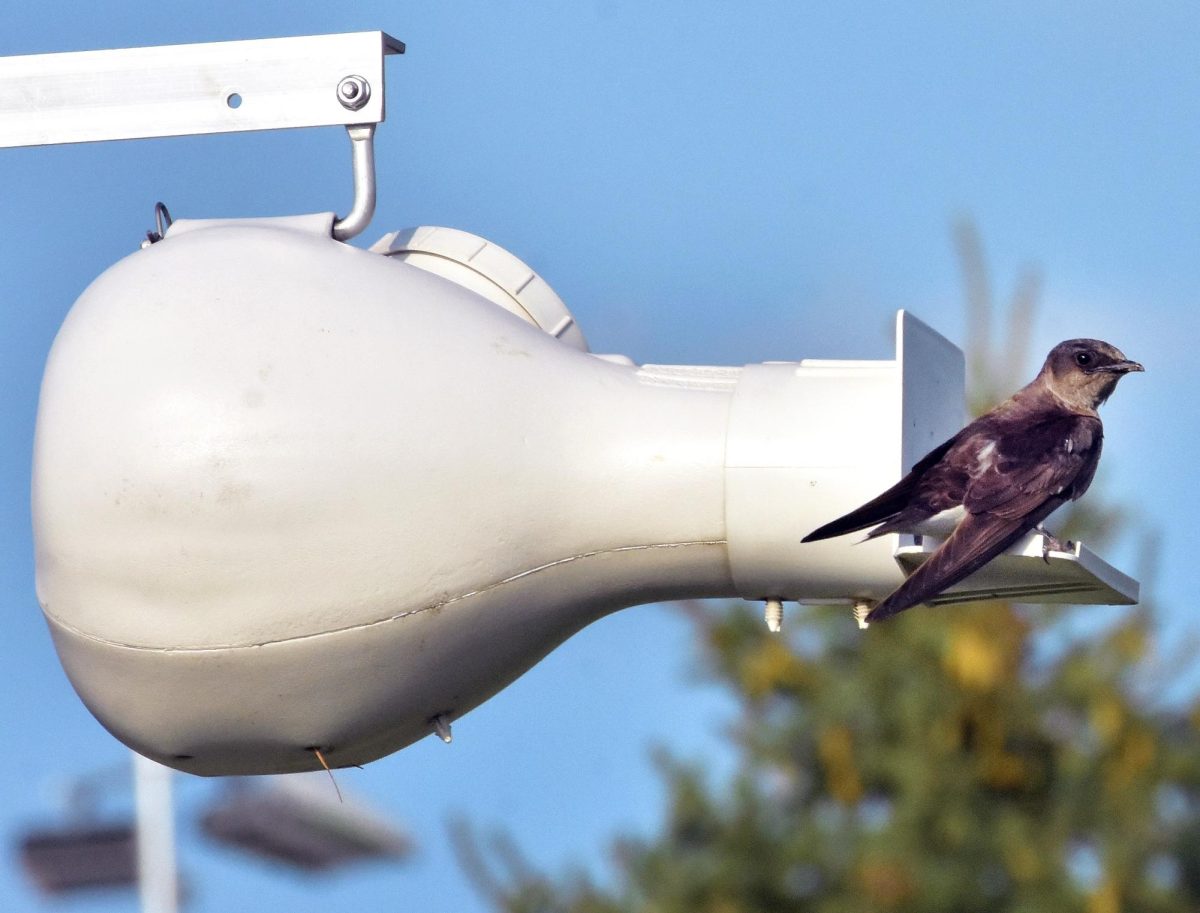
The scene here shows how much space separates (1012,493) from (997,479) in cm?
5

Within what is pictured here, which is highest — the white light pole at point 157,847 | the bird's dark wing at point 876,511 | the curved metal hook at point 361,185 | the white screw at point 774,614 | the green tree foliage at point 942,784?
the curved metal hook at point 361,185

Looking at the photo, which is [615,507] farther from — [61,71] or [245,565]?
[61,71]

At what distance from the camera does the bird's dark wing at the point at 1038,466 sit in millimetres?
3936

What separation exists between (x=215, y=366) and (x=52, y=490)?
1.01 feet

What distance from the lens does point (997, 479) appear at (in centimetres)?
404

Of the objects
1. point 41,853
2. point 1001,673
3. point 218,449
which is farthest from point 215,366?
point 41,853

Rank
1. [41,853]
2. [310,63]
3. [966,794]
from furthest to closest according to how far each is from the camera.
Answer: [41,853] < [966,794] < [310,63]

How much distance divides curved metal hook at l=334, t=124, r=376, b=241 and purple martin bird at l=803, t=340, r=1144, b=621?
34.5 inches

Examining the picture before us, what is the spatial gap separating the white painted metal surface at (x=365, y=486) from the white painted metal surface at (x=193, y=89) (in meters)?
0.22

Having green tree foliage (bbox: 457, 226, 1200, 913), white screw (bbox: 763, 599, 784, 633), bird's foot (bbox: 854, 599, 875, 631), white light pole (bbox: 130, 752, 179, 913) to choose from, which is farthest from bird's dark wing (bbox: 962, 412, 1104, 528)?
white light pole (bbox: 130, 752, 179, 913)

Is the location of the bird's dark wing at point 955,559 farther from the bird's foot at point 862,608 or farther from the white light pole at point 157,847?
the white light pole at point 157,847

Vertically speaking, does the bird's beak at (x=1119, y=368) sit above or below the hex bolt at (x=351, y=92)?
below

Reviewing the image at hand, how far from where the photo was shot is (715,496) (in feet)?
12.5

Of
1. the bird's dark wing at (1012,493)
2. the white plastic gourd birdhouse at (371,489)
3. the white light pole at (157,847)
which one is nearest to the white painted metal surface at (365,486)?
the white plastic gourd birdhouse at (371,489)
